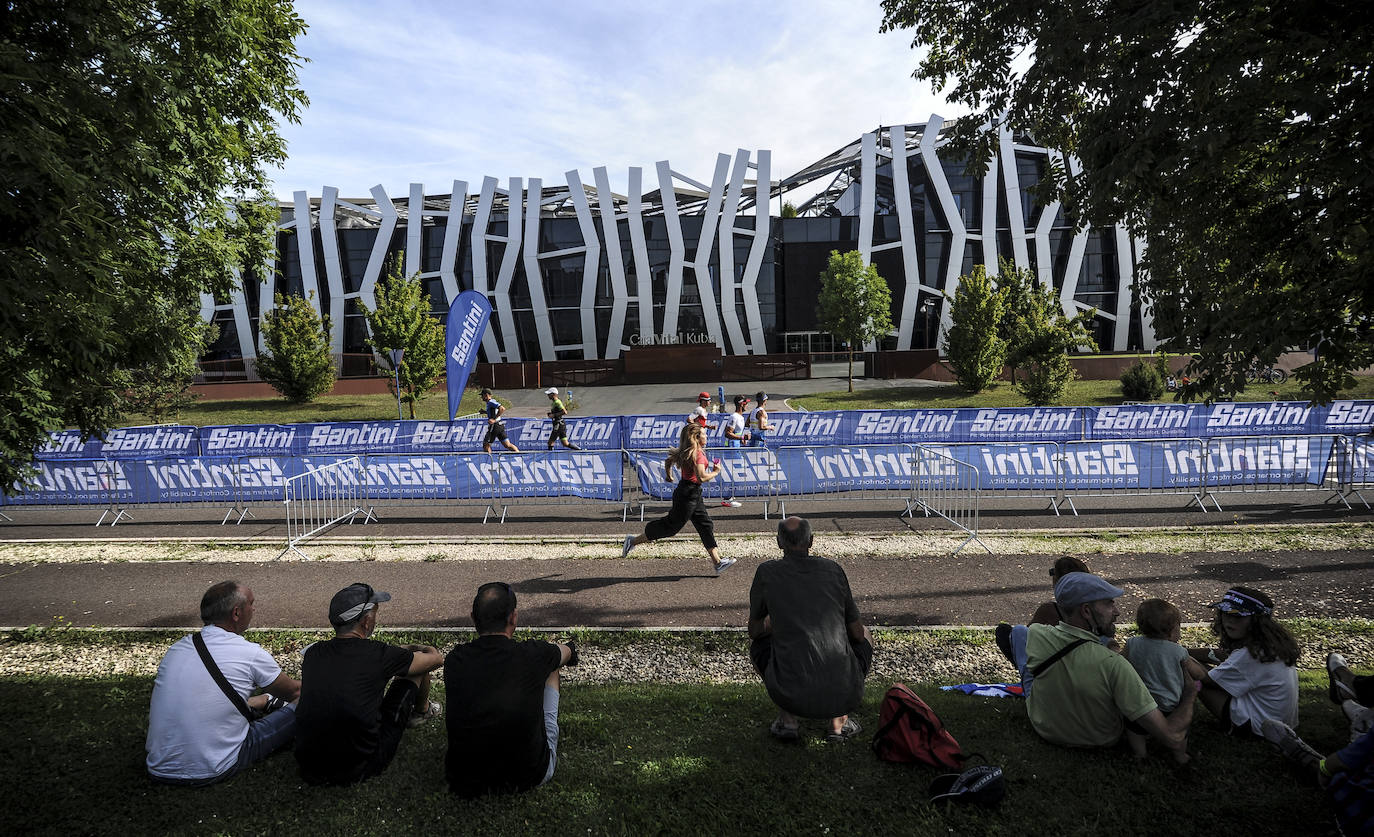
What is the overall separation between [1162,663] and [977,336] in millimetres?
26907

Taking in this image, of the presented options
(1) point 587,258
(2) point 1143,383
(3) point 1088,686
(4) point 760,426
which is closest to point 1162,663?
(3) point 1088,686

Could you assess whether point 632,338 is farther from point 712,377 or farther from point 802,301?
point 802,301

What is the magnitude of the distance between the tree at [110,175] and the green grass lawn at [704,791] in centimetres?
252

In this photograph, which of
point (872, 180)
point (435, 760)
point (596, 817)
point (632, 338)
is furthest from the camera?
point (632, 338)

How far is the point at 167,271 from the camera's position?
838 cm

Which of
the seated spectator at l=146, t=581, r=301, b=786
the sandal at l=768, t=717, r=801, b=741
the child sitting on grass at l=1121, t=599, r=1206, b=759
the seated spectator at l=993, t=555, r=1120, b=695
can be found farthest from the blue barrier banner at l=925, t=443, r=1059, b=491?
the seated spectator at l=146, t=581, r=301, b=786

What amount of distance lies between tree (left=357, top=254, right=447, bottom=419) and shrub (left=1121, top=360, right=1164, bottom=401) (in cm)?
2725

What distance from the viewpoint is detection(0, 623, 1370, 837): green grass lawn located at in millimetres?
3375

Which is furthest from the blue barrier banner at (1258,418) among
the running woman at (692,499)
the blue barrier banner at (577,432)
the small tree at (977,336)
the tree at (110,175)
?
the tree at (110,175)

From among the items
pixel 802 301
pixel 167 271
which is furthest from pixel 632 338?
pixel 167 271

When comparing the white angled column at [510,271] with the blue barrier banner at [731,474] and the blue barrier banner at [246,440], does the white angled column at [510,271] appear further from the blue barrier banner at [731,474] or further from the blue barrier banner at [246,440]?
the blue barrier banner at [731,474]

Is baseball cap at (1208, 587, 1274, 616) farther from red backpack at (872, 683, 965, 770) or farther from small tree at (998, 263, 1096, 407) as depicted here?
small tree at (998, 263, 1096, 407)

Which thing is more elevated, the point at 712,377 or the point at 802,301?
the point at 802,301

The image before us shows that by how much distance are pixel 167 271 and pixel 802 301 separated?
42012mm
